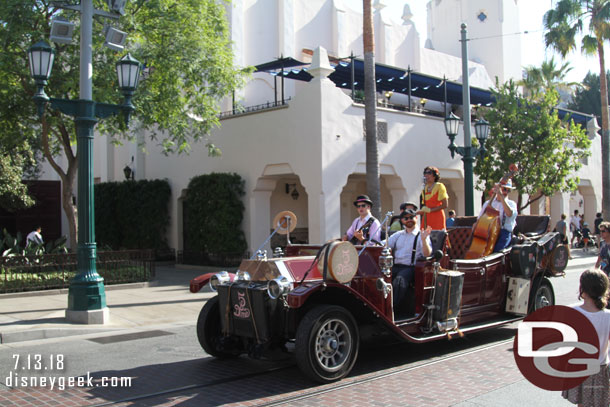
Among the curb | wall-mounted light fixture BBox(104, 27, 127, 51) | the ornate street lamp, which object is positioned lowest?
the curb

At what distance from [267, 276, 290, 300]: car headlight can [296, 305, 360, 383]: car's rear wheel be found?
36cm

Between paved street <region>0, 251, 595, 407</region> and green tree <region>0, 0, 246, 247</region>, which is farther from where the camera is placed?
green tree <region>0, 0, 246, 247</region>

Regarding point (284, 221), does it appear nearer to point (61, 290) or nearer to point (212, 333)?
point (212, 333)

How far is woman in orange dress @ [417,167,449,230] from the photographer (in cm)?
875

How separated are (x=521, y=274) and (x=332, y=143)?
34.0 ft

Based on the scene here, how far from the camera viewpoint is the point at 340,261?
630 cm

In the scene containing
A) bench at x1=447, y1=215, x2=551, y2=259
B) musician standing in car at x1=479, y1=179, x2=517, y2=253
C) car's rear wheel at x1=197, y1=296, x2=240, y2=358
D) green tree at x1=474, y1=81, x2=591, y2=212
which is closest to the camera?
car's rear wheel at x1=197, y1=296, x2=240, y2=358

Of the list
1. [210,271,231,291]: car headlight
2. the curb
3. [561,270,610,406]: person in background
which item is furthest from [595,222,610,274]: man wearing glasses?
the curb

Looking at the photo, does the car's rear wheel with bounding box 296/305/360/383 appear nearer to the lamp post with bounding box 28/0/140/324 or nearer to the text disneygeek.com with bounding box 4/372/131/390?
the text disneygeek.com with bounding box 4/372/131/390

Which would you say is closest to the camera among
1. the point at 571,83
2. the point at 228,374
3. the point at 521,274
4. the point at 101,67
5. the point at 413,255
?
the point at 228,374

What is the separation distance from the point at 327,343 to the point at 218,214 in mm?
14649

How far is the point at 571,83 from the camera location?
3522 centimetres

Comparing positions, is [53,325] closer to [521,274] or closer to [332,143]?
[521,274]

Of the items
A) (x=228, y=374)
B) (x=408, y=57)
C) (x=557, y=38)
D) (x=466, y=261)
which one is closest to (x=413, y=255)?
(x=466, y=261)
